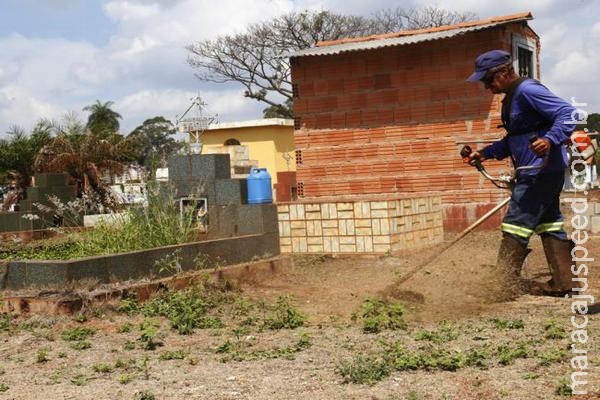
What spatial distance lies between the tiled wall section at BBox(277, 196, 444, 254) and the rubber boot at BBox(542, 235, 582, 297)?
3.92 meters

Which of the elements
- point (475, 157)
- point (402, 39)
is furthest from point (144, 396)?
point (402, 39)

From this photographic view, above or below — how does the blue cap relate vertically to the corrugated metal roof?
below

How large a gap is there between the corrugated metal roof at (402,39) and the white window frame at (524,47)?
0.50 meters

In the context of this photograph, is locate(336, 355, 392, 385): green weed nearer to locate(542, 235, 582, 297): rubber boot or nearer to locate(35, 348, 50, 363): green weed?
locate(35, 348, 50, 363): green weed

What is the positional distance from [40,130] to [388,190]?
32.7 feet

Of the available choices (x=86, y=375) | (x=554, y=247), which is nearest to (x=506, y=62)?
(x=554, y=247)

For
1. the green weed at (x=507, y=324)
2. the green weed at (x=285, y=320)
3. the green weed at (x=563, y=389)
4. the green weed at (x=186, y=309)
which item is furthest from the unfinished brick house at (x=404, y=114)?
the green weed at (x=563, y=389)

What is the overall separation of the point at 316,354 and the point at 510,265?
77.3 inches

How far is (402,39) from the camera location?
42.5ft

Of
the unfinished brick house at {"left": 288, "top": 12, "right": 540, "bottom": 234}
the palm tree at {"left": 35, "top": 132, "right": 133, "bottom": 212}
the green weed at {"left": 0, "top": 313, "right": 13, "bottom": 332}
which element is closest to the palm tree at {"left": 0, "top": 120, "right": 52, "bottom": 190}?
the palm tree at {"left": 35, "top": 132, "right": 133, "bottom": 212}

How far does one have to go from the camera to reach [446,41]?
12.7 metres

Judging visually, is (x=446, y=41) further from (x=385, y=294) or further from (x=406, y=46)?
(x=385, y=294)

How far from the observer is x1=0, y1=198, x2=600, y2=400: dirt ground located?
12.2 feet

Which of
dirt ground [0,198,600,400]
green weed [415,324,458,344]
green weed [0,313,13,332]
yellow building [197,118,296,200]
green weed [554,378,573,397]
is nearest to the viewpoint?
green weed [554,378,573,397]
